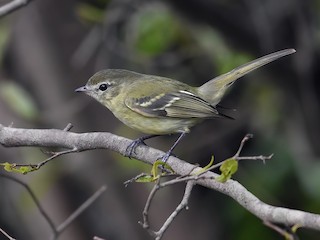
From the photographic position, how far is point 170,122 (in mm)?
4633

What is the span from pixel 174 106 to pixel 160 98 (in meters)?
0.16

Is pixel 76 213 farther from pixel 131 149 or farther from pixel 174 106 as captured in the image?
pixel 174 106

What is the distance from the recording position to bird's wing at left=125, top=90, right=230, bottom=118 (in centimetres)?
458

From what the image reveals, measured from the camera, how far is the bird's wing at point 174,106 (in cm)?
458

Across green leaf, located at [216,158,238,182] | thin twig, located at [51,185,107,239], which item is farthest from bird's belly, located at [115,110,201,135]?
green leaf, located at [216,158,238,182]

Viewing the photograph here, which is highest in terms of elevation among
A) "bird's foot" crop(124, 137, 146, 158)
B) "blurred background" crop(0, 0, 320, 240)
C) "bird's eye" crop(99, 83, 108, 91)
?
"bird's eye" crop(99, 83, 108, 91)

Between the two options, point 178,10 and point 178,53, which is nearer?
point 178,10

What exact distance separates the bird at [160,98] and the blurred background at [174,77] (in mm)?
814

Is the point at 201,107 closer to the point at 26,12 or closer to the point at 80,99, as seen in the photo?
the point at 80,99

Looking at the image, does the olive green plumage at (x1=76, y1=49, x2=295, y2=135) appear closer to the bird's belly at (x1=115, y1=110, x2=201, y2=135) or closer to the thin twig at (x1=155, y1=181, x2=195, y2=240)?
the bird's belly at (x1=115, y1=110, x2=201, y2=135)

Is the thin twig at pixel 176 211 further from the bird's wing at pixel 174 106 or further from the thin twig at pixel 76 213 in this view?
the bird's wing at pixel 174 106

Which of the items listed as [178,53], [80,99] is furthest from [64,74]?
[178,53]

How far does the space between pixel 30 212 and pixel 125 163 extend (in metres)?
1.75

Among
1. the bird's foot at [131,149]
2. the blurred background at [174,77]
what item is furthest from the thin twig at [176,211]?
the blurred background at [174,77]
